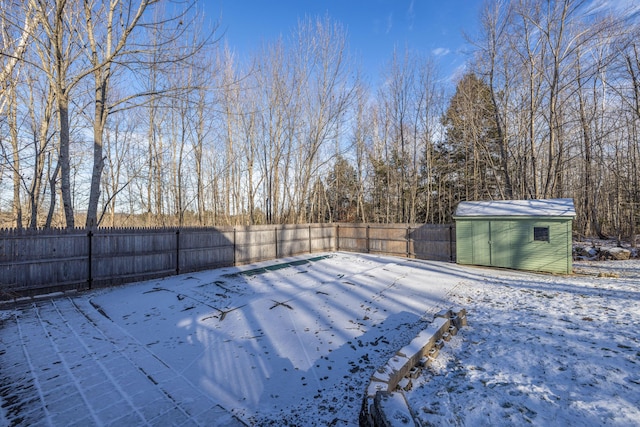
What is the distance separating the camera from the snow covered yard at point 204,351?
229 centimetres

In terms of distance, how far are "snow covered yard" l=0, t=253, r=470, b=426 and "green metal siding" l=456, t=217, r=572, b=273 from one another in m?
4.02

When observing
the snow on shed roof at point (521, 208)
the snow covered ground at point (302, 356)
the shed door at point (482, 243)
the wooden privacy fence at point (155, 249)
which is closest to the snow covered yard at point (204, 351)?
the snow covered ground at point (302, 356)

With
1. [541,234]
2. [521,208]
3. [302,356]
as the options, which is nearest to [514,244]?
[541,234]

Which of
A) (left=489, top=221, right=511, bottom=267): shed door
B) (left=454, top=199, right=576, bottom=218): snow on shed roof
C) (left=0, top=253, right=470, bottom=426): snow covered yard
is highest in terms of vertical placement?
(left=454, top=199, right=576, bottom=218): snow on shed roof

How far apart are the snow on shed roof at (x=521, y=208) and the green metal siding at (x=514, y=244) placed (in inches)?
7.2

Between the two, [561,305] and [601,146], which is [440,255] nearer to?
[561,305]

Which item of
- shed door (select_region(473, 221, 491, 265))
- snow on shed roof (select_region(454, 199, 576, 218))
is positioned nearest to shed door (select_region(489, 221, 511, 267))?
shed door (select_region(473, 221, 491, 265))

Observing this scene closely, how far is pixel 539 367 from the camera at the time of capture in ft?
8.80

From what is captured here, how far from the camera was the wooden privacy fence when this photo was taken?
214 inches

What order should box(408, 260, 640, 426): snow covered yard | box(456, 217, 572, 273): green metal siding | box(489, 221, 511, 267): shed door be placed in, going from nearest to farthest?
box(408, 260, 640, 426): snow covered yard < box(456, 217, 572, 273): green metal siding < box(489, 221, 511, 267): shed door

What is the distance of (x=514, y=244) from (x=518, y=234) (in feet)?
1.10

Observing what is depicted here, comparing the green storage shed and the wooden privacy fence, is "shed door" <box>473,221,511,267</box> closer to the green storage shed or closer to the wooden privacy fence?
the green storage shed

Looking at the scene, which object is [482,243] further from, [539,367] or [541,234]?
[539,367]

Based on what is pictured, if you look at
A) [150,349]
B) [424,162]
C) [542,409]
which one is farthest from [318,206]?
[542,409]
